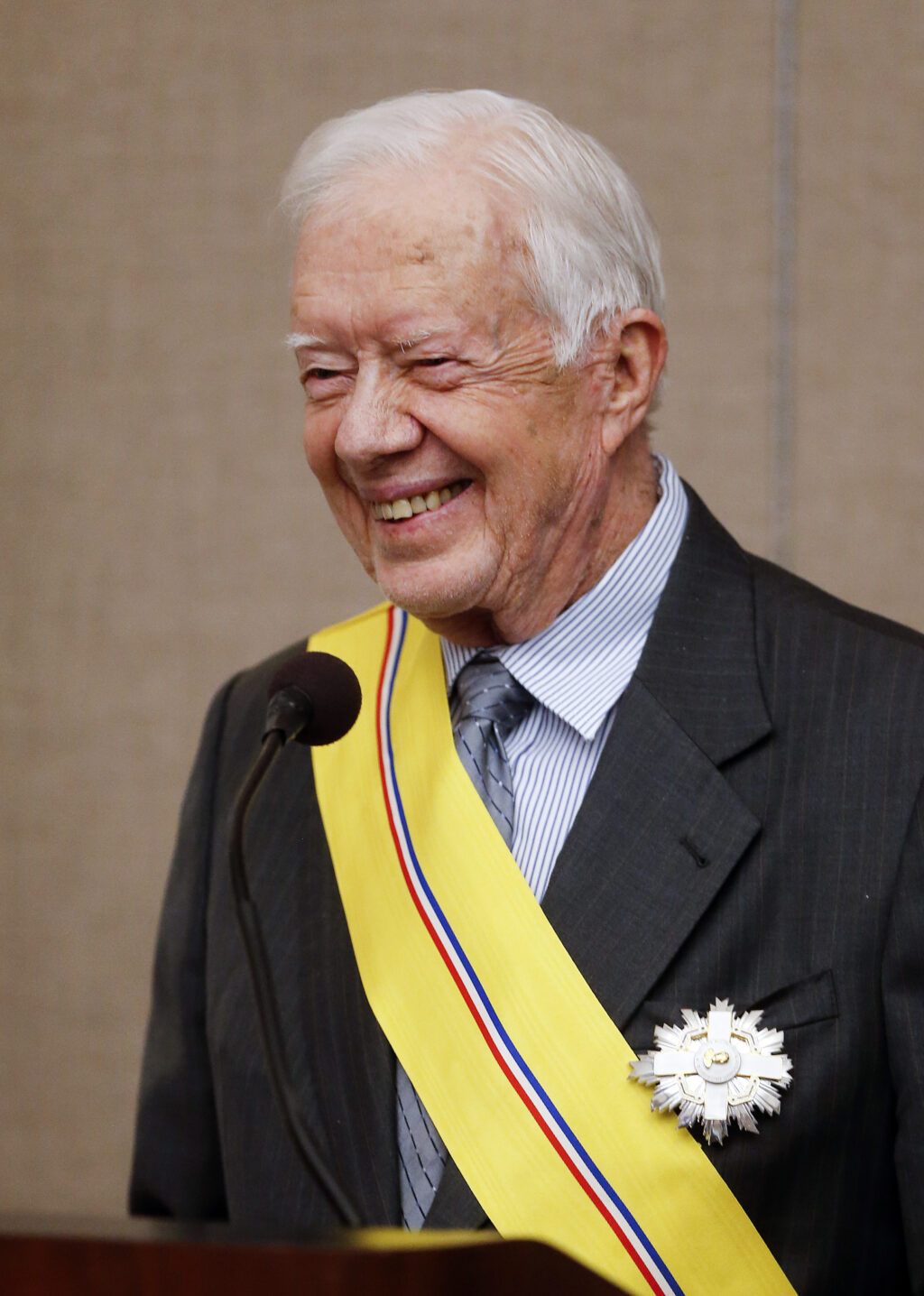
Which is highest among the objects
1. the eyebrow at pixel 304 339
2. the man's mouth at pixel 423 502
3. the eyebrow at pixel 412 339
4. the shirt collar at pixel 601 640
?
the eyebrow at pixel 304 339

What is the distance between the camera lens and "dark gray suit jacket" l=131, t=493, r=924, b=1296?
3.83 ft

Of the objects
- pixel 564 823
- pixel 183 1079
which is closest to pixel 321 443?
pixel 564 823

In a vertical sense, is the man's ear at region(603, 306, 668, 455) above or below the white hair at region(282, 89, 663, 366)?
below

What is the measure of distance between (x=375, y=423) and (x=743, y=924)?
502 mm

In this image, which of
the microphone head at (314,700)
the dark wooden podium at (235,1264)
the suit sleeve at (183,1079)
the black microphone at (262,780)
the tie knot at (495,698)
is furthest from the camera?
the suit sleeve at (183,1079)

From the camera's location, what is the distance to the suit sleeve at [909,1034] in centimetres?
113

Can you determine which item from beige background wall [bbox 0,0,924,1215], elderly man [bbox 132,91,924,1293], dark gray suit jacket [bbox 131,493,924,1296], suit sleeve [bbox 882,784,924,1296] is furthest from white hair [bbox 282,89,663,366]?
beige background wall [bbox 0,0,924,1215]

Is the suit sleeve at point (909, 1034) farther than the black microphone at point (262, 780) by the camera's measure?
Yes

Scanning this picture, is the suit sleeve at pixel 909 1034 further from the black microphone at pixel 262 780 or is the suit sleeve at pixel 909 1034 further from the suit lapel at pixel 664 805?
the black microphone at pixel 262 780

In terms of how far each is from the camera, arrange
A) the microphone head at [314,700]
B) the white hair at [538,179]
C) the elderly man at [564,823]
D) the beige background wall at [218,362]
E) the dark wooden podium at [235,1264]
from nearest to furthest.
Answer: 1. the dark wooden podium at [235,1264]
2. the microphone head at [314,700]
3. the elderly man at [564,823]
4. the white hair at [538,179]
5. the beige background wall at [218,362]

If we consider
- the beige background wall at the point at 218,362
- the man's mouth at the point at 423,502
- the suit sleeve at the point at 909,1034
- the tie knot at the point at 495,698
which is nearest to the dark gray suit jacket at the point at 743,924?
the suit sleeve at the point at 909,1034

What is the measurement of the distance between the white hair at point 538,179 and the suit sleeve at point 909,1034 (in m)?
0.52

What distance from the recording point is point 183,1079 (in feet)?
4.94

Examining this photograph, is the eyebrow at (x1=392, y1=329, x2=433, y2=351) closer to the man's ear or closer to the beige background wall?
the man's ear
